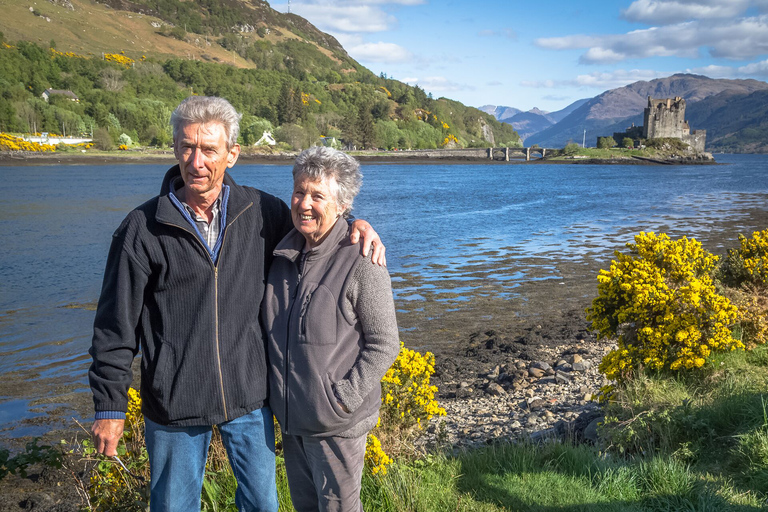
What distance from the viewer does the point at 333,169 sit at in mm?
2568

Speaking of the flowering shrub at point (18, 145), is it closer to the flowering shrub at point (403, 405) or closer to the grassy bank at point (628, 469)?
the flowering shrub at point (403, 405)

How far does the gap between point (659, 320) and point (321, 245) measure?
4.25 m

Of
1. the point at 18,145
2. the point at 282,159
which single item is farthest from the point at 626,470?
the point at 282,159

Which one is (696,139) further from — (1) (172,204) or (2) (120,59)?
(2) (120,59)

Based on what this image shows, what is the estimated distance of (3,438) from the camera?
6.75 m

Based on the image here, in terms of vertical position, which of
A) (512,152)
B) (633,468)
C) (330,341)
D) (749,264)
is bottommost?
(633,468)

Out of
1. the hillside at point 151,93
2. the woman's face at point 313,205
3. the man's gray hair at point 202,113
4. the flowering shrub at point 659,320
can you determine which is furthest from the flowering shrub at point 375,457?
the hillside at point 151,93

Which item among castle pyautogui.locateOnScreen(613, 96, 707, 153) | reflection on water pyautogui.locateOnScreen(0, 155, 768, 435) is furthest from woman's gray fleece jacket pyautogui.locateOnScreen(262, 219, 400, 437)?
castle pyautogui.locateOnScreen(613, 96, 707, 153)

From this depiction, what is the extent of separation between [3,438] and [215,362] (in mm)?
5851

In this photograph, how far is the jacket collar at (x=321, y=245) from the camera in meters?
2.57

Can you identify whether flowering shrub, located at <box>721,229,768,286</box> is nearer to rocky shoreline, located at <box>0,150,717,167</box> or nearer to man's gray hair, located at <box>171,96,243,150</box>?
man's gray hair, located at <box>171,96,243,150</box>

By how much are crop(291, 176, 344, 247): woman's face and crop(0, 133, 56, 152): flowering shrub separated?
319 feet

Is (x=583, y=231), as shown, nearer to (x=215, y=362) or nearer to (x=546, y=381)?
(x=546, y=381)

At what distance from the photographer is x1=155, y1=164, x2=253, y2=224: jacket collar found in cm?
245
